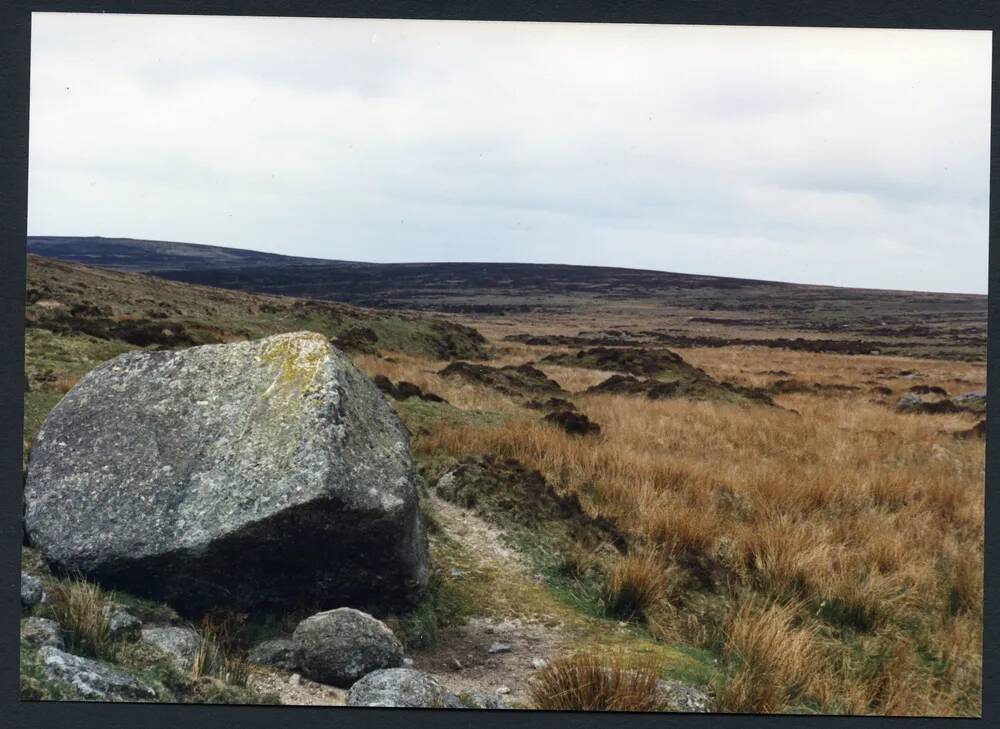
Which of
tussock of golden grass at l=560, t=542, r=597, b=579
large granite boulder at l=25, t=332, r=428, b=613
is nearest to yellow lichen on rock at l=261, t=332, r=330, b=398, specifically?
large granite boulder at l=25, t=332, r=428, b=613

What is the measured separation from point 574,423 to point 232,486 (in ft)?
23.6

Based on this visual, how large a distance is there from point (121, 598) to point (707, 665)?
4028 millimetres

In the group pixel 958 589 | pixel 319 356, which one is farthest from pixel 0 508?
pixel 958 589

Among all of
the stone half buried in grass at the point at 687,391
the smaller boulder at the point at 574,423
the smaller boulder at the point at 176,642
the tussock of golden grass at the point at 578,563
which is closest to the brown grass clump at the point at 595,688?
the tussock of golden grass at the point at 578,563

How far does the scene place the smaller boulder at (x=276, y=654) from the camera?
5215mm

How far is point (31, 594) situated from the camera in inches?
205

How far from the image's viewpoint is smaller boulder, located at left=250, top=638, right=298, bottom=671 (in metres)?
5.21

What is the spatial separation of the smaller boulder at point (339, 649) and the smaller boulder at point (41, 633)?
4.80 ft

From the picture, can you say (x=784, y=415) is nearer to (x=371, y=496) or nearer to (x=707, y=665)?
(x=707, y=665)

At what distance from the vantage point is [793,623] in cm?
607

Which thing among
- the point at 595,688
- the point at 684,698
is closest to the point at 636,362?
the point at 684,698

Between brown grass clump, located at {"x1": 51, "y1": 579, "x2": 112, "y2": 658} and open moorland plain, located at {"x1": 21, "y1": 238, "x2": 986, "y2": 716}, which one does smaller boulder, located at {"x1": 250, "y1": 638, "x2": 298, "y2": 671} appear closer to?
open moorland plain, located at {"x1": 21, "y1": 238, "x2": 986, "y2": 716}

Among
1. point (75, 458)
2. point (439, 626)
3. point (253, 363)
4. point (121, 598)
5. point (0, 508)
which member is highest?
point (253, 363)

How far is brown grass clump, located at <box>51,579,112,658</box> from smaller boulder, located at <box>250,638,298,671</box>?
3.00 ft
